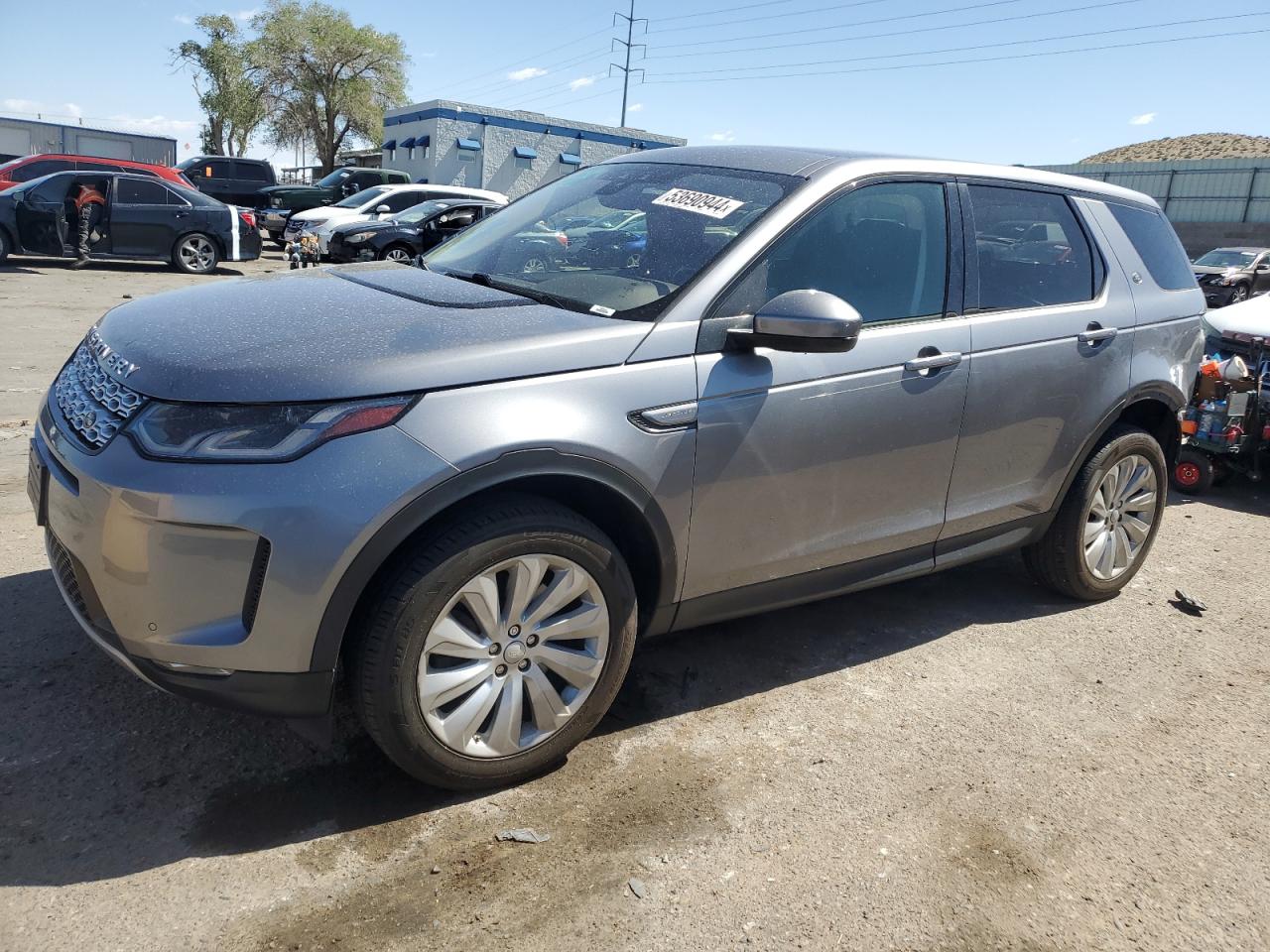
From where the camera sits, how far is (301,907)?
2.36 meters

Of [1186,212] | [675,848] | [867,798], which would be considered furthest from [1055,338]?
[1186,212]

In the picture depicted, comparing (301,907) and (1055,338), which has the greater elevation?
(1055,338)

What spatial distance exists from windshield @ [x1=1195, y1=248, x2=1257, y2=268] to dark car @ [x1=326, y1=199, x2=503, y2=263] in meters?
19.0

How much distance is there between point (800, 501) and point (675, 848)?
114 cm

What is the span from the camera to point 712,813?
9.34 ft

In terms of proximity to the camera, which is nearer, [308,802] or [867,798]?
[308,802]

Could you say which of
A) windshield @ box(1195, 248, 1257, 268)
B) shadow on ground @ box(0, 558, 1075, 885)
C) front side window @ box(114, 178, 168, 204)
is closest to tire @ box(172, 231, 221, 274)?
front side window @ box(114, 178, 168, 204)

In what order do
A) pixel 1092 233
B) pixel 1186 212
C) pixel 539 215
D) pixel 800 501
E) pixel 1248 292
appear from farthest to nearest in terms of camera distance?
pixel 1186 212 → pixel 1248 292 → pixel 1092 233 → pixel 539 215 → pixel 800 501

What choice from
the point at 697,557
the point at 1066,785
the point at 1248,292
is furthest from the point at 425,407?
the point at 1248,292

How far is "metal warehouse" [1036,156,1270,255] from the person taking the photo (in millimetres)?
35531

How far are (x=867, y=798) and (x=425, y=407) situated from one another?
5.64 feet

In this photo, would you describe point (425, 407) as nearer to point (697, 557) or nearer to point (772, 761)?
point (697, 557)

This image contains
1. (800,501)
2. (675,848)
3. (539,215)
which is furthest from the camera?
(539,215)

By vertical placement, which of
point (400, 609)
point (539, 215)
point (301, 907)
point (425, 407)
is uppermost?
point (539, 215)
